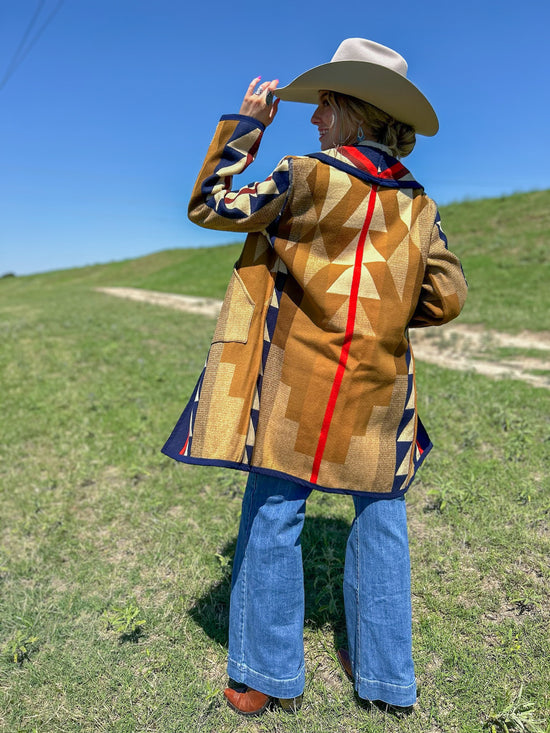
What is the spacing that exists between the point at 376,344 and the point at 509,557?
1791 mm

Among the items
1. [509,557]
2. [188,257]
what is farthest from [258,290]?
[188,257]

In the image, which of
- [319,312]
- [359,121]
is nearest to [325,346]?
[319,312]

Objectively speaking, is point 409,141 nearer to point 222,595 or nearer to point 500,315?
point 222,595

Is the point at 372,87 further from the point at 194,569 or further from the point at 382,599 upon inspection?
the point at 194,569

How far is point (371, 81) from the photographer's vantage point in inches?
67.7

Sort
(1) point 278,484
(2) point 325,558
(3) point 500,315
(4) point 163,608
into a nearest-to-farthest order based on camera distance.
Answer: (1) point 278,484 → (4) point 163,608 → (2) point 325,558 → (3) point 500,315

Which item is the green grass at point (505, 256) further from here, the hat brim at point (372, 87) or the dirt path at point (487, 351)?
the hat brim at point (372, 87)

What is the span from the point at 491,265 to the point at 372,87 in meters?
14.2

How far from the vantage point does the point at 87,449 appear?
490 cm

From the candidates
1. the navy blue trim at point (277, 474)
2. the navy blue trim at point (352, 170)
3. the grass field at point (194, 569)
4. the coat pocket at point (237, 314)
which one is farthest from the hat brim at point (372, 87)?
the grass field at point (194, 569)

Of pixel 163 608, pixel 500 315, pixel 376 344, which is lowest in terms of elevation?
pixel 163 608

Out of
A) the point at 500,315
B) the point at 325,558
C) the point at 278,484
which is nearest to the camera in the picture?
the point at 278,484

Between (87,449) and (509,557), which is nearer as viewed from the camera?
(509,557)

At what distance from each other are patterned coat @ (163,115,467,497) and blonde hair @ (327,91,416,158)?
9 cm
